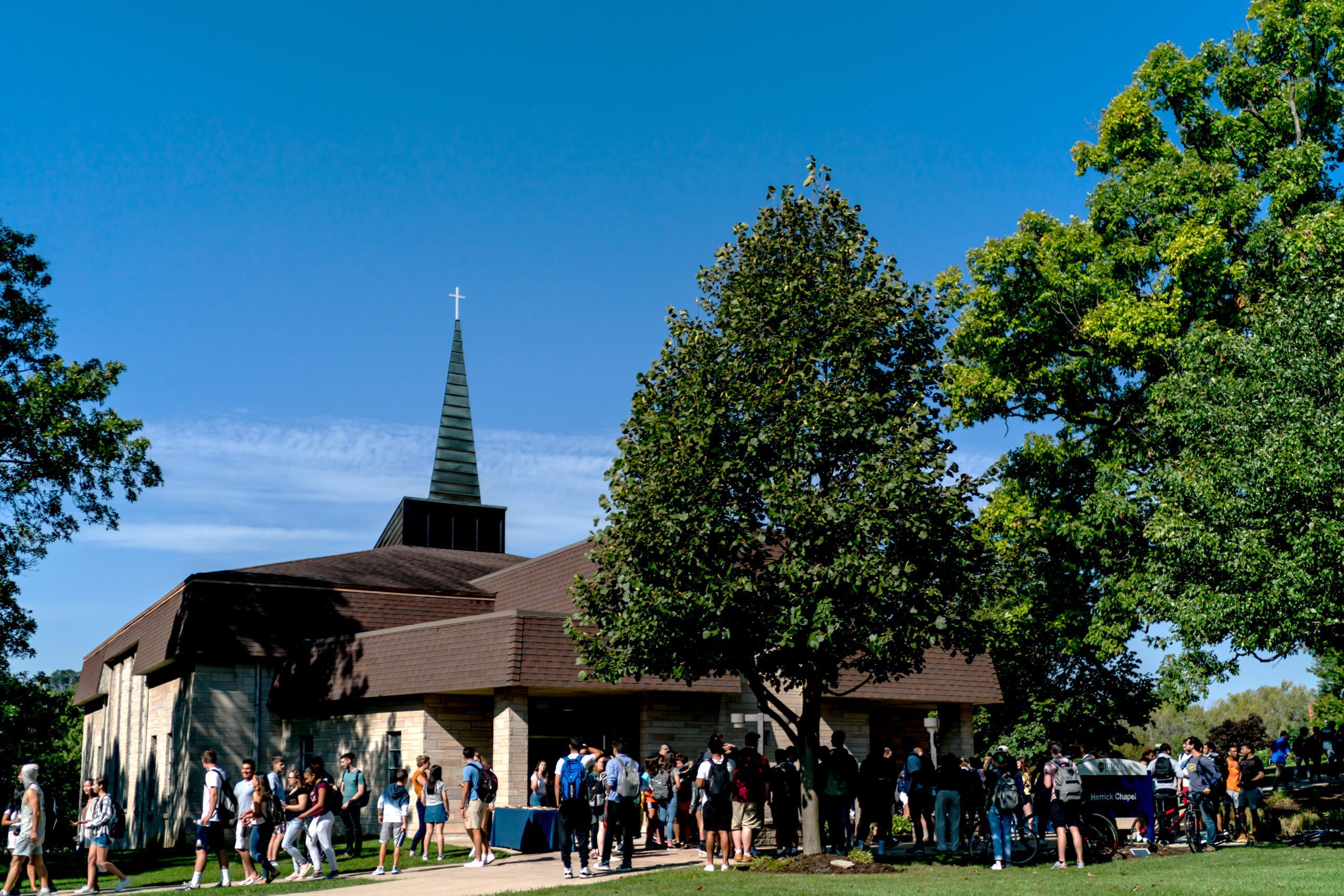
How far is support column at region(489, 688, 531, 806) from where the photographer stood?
77.0 feet

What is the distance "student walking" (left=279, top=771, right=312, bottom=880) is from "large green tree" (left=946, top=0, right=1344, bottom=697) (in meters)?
15.6

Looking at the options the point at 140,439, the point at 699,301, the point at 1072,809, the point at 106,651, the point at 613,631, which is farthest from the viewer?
the point at 106,651

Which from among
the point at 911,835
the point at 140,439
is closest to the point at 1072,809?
the point at 911,835

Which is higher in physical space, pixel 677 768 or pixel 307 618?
pixel 307 618

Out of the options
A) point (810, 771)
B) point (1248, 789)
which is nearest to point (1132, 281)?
point (1248, 789)

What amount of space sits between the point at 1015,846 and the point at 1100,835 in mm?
1820

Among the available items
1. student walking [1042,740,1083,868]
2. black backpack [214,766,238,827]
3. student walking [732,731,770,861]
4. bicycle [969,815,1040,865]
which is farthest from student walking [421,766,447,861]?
student walking [1042,740,1083,868]

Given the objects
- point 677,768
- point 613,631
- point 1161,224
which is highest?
point 1161,224

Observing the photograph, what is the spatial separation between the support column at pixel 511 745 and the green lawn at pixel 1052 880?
8222 millimetres

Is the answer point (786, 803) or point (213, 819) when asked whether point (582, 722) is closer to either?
point (786, 803)

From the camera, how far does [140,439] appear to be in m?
28.9

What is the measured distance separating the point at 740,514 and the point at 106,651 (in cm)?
3362

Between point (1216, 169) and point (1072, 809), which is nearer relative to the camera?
point (1072, 809)

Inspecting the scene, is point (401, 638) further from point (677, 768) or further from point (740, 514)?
point (740, 514)
